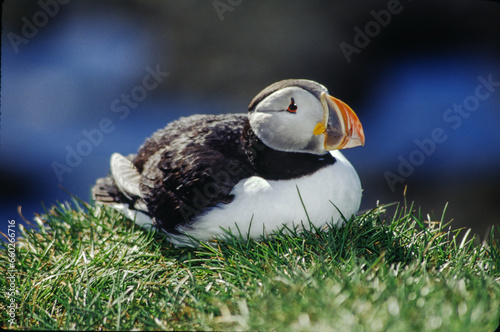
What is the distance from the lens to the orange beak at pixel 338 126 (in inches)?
99.9

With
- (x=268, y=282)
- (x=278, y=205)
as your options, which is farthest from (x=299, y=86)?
(x=268, y=282)

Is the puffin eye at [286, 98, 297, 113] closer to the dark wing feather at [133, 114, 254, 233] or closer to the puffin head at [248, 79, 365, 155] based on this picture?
the puffin head at [248, 79, 365, 155]

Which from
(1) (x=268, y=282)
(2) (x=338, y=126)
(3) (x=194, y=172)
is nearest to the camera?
(1) (x=268, y=282)

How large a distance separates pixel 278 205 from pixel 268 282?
0.56 meters

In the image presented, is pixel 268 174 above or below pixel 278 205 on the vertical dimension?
above

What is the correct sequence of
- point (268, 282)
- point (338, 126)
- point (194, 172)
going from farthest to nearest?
point (194, 172) → point (338, 126) → point (268, 282)

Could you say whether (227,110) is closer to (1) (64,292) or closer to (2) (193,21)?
(2) (193,21)

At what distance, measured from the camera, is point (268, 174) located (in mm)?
2629

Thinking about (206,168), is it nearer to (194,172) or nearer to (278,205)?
(194,172)

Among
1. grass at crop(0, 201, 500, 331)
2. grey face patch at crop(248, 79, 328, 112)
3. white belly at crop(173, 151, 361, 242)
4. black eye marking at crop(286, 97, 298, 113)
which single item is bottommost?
grass at crop(0, 201, 500, 331)

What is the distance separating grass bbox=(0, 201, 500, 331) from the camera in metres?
1.87

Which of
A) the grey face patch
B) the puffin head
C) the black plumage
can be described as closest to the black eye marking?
the puffin head

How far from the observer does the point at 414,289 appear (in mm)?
1980

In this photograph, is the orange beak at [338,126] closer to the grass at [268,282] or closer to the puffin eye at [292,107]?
the puffin eye at [292,107]
